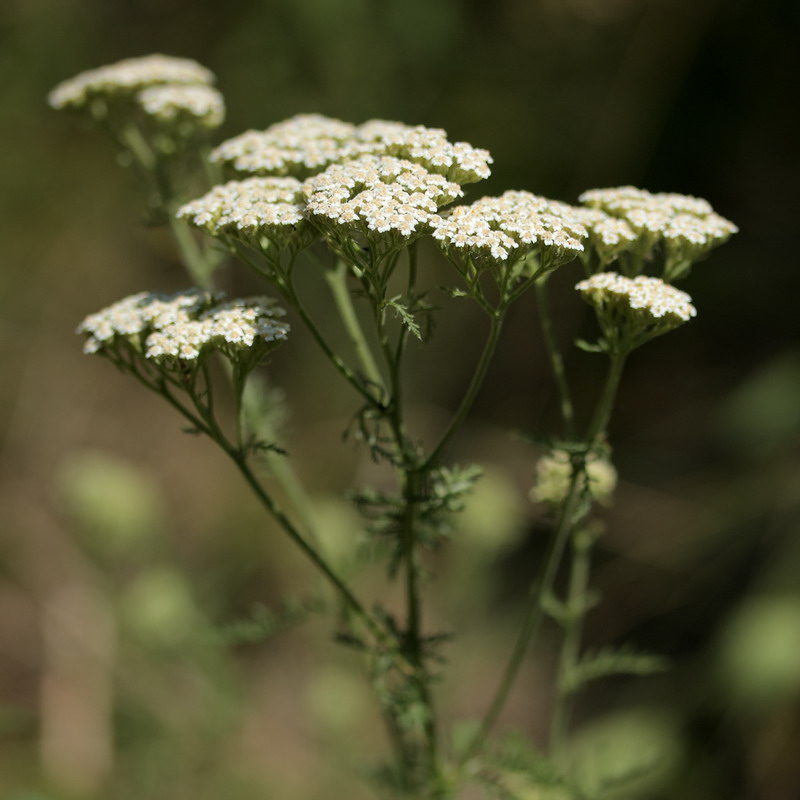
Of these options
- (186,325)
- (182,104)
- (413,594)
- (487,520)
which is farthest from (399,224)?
(487,520)

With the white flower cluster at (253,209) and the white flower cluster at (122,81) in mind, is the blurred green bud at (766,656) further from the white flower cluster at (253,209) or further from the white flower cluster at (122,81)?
the white flower cluster at (122,81)

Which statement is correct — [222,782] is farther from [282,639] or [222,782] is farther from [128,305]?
[128,305]

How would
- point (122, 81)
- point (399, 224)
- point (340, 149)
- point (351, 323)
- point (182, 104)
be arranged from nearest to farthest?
point (399, 224), point (340, 149), point (351, 323), point (182, 104), point (122, 81)

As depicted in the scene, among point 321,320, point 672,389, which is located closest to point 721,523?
point 672,389

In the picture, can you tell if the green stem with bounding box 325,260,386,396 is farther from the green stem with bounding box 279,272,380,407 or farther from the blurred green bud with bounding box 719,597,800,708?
the blurred green bud with bounding box 719,597,800,708

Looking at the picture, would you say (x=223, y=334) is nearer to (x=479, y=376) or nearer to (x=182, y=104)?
(x=479, y=376)

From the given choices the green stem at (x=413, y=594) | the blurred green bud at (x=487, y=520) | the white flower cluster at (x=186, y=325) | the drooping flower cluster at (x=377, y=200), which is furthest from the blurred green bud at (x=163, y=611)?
the drooping flower cluster at (x=377, y=200)

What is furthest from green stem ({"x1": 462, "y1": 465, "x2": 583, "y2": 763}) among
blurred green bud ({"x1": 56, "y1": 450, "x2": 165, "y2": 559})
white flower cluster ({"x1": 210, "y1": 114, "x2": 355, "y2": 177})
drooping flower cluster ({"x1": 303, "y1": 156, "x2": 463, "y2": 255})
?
blurred green bud ({"x1": 56, "y1": 450, "x2": 165, "y2": 559})

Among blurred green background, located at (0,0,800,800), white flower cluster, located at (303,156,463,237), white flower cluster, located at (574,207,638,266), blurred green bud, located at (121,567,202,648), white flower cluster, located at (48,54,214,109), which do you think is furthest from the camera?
blurred green background, located at (0,0,800,800)
